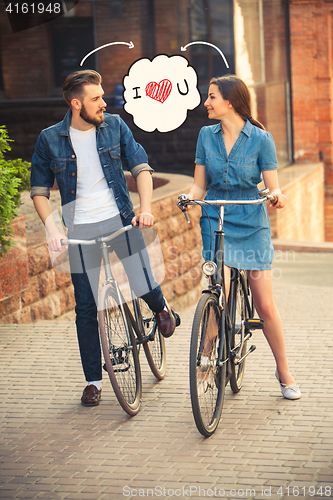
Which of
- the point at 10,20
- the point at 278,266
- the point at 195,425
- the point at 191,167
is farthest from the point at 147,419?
the point at 10,20

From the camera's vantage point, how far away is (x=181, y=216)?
8328 mm

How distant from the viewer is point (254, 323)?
397cm

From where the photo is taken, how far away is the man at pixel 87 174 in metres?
3.79

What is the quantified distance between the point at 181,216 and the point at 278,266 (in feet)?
14.0

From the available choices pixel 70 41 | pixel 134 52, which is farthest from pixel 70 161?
pixel 70 41

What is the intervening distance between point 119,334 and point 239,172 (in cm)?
113

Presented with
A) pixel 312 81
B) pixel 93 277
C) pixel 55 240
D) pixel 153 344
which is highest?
pixel 312 81

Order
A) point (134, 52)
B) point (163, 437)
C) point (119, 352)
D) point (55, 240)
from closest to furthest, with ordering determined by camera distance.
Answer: point (163, 437) → point (55, 240) → point (119, 352) → point (134, 52)

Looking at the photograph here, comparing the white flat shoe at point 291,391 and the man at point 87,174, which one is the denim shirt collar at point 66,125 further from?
the white flat shoe at point 291,391

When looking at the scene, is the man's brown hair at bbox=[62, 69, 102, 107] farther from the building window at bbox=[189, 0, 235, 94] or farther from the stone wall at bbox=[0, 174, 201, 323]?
the building window at bbox=[189, 0, 235, 94]

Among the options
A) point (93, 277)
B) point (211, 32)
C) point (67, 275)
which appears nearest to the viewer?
point (93, 277)

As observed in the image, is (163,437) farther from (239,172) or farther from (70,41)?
(70,41)

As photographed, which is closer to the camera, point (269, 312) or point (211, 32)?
point (269, 312)

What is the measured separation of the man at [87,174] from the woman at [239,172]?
1.34 ft
